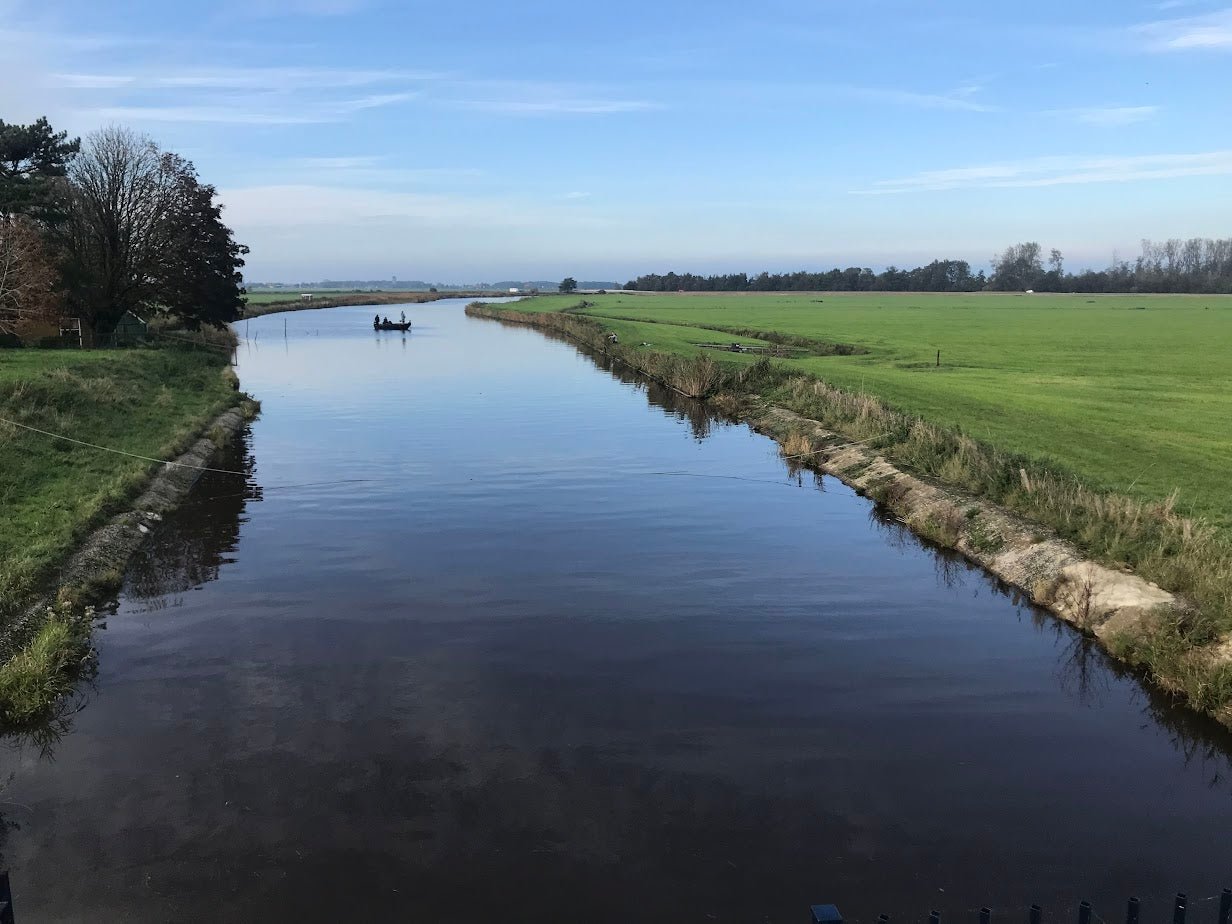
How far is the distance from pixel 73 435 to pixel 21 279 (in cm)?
2003

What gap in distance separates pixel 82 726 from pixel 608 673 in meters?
7.18

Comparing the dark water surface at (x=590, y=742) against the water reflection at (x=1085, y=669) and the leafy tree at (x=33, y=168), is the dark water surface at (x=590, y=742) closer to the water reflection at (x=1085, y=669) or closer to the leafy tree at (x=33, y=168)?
the water reflection at (x=1085, y=669)

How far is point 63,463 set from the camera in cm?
2322

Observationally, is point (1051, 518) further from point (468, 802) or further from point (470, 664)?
point (468, 802)

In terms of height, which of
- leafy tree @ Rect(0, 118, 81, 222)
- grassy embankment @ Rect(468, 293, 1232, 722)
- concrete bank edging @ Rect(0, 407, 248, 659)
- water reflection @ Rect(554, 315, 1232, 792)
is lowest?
water reflection @ Rect(554, 315, 1232, 792)

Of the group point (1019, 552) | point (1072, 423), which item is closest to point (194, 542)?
point (1019, 552)

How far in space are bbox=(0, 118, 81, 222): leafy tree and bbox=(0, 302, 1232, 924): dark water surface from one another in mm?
33410

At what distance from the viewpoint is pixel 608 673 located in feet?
44.6

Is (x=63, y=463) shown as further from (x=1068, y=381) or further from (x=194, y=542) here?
(x=1068, y=381)

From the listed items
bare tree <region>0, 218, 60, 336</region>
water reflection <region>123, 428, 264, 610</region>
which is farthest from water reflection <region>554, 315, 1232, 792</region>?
bare tree <region>0, 218, 60, 336</region>

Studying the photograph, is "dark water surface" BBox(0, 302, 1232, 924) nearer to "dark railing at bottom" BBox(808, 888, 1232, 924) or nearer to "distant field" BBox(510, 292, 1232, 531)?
"dark railing at bottom" BBox(808, 888, 1232, 924)

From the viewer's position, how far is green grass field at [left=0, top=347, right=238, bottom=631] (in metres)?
17.3

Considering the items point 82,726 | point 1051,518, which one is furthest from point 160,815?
point 1051,518

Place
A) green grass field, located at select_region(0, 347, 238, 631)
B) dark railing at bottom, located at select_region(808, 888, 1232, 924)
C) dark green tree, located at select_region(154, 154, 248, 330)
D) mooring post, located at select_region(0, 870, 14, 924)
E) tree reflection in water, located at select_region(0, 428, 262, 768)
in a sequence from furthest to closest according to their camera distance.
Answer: dark green tree, located at select_region(154, 154, 248, 330)
green grass field, located at select_region(0, 347, 238, 631)
tree reflection in water, located at select_region(0, 428, 262, 768)
mooring post, located at select_region(0, 870, 14, 924)
dark railing at bottom, located at select_region(808, 888, 1232, 924)
